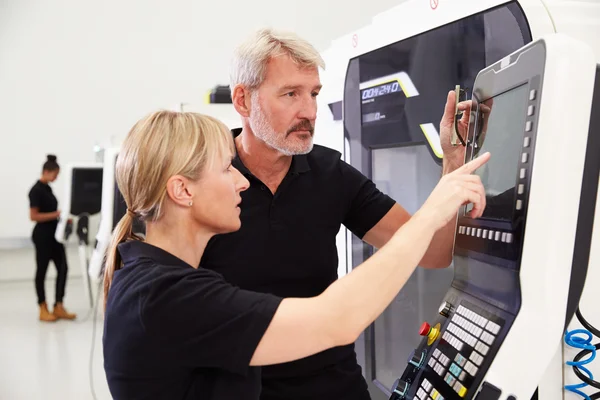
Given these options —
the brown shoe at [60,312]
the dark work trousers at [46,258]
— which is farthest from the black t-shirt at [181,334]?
the brown shoe at [60,312]

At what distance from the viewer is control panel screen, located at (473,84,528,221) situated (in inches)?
37.6

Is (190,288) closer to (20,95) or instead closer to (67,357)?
(67,357)

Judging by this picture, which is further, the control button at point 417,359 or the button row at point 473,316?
the control button at point 417,359

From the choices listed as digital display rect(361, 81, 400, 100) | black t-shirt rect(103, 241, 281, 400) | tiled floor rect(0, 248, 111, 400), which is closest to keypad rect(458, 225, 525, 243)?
black t-shirt rect(103, 241, 281, 400)

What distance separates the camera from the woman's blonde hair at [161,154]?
104 centimetres

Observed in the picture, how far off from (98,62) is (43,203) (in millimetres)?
2552

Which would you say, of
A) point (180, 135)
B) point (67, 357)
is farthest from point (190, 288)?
point (67, 357)

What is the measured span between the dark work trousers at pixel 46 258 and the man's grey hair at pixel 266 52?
202 inches

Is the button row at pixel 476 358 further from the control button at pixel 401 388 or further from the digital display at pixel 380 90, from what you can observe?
the digital display at pixel 380 90

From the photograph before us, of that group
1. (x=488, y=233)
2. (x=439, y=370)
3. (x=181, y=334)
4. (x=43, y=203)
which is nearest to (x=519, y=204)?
(x=488, y=233)

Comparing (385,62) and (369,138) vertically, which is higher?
(385,62)

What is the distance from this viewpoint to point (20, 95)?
753cm

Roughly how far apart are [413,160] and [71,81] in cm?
682

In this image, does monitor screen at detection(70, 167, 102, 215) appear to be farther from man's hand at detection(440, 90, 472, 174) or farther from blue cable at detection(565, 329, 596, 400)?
blue cable at detection(565, 329, 596, 400)
